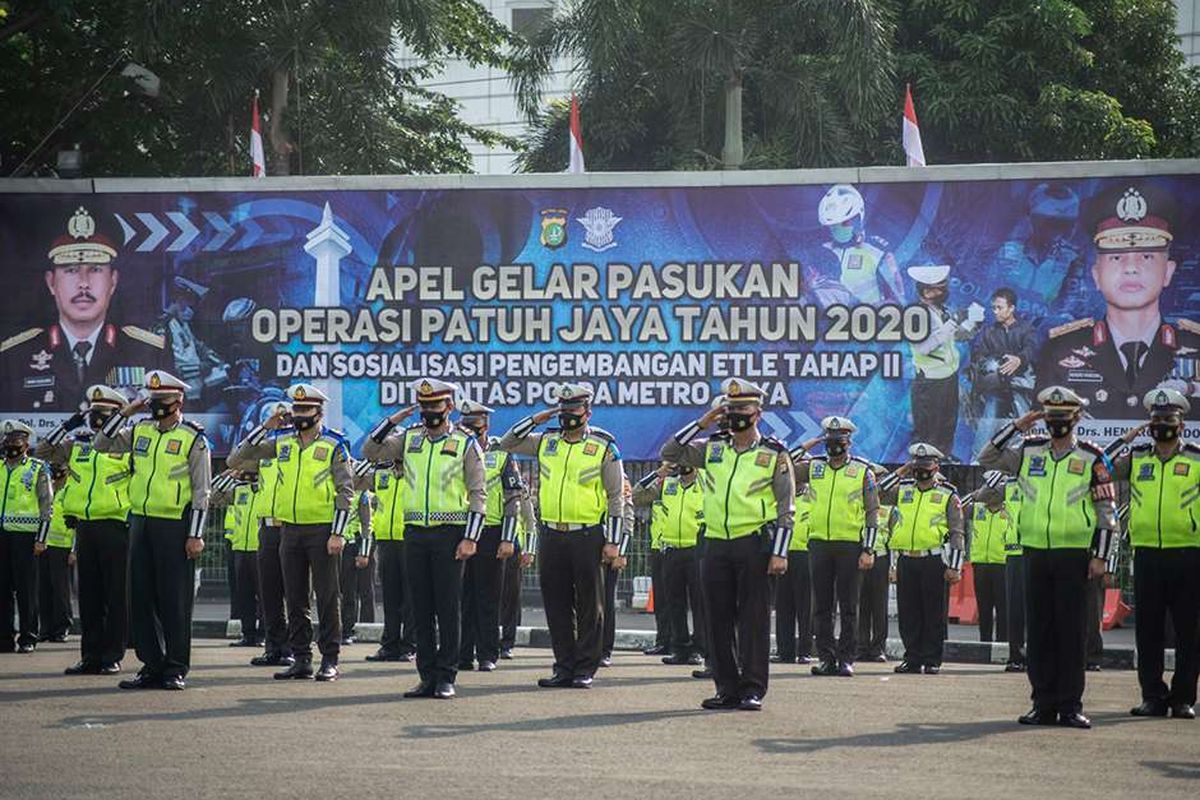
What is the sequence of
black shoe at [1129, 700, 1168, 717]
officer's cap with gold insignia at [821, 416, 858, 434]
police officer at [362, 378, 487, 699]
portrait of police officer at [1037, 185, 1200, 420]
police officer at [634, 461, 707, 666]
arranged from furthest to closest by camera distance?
portrait of police officer at [1037, 185, 1200, 420] → police officer at [634, 461, 707, 666] → officer's cap with gold insignia at [821, 416, 858, 434] → police officer at [362, 378, 487, 699] → black shoe at [1129, 700, 1168, 717]

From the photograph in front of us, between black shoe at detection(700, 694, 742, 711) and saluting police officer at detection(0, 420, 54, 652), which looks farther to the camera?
saluting police officer at detection(0, 420, 54, 652)

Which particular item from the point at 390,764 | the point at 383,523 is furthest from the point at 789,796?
the point at 383,523

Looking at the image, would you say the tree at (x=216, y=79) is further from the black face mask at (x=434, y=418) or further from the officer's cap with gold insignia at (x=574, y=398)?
the black face mask at (x=434, y=418)

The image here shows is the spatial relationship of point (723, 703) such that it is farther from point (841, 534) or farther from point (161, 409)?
point (161, 409)

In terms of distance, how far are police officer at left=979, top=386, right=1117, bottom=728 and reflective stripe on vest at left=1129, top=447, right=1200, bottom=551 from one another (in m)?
0.68

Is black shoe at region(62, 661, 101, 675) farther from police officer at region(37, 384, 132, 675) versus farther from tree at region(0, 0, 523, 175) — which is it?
tree at region(0, 0, 523, 175)

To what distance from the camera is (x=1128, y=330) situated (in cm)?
2412

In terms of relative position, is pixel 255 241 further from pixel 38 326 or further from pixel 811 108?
pixel 811 108

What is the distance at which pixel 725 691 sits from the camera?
1374cm

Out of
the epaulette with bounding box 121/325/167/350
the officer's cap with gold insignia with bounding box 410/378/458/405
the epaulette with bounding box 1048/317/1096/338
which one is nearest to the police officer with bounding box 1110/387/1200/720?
the officer's cap with gold insignia with bounding box 410/378/458/405

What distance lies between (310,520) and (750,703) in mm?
3815

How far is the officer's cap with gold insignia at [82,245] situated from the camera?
26281 millimetres

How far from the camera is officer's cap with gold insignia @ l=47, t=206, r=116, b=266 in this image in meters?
26.3

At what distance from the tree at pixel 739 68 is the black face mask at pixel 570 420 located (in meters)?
15.0
